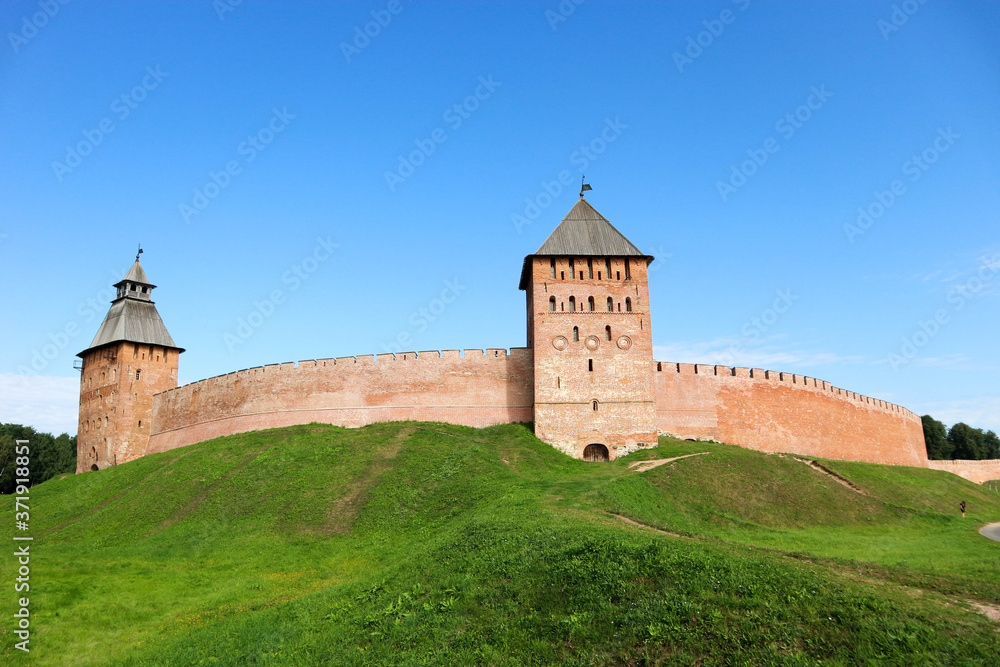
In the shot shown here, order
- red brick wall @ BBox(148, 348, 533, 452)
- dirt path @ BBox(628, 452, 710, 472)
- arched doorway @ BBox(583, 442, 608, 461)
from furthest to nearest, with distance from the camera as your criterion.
A: red brick wall @ BBox(148, 348, 533, 452)
arched doorway @ BBox(583, 442, 608, 461)
dirt path @ BBox(628, 452, 710, 472)

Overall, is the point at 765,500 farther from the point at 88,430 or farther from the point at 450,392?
the point at 88,430

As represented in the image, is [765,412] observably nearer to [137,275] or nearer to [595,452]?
[595,452]

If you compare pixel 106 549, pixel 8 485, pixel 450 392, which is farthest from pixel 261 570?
pixel 8 485

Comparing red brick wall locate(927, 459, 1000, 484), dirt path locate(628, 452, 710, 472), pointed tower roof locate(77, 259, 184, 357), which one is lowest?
red brick wall locate(927, 459, 1000, 484)

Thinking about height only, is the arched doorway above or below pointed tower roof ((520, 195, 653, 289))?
below

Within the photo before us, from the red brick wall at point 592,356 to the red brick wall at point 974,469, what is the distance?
31427 millimetres

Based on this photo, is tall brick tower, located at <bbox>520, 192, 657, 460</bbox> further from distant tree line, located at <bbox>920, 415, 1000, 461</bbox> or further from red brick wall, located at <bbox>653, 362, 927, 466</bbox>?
distant tree line, located at <bbox>920, 415, 1000, 461</bbox>

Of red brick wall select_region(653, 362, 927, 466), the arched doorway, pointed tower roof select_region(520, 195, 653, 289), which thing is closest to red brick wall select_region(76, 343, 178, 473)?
pointed tower roof select_region(520, 195, 653, 289)

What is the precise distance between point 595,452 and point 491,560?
1492 centimetres

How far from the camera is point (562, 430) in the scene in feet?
85.9

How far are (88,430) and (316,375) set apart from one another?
16244mm

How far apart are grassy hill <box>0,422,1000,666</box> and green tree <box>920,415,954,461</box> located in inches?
1526

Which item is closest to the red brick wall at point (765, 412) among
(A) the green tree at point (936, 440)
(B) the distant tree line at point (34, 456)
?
(A) the green tree at point (936, 440)

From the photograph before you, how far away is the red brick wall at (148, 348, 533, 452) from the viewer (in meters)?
28.9
